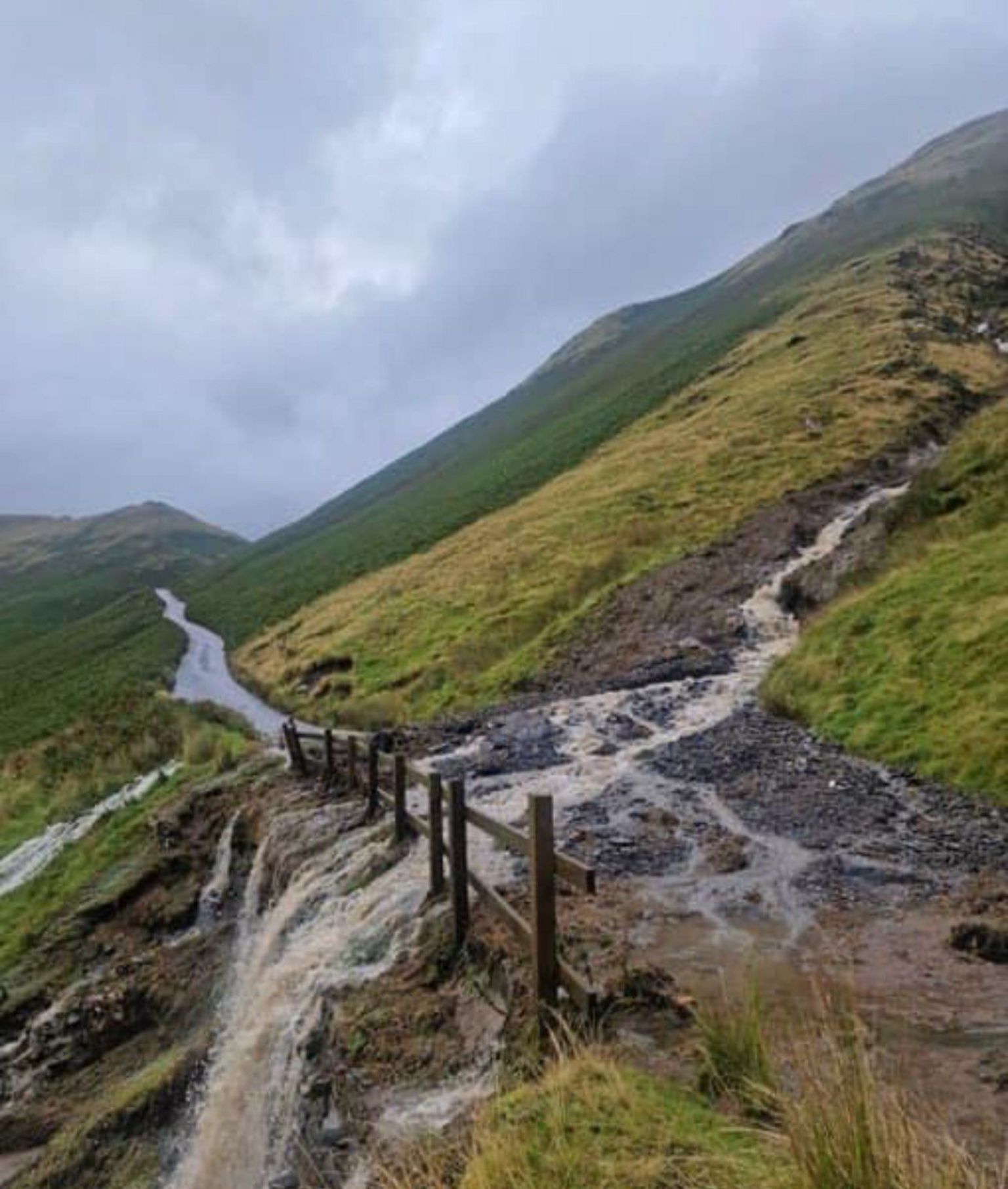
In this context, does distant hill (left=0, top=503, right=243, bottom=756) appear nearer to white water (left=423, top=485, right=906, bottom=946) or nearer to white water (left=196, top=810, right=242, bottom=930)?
white water (left=196, top=810, right=242, bottom=930)

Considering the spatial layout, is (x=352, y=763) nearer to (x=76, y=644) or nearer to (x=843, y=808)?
(x=843, y=808)

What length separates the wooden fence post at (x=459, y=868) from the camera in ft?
34.6

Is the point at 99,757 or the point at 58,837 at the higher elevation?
the point at 99,757

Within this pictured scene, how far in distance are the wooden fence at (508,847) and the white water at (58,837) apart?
33.3ft

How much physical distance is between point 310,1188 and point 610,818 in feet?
26.1

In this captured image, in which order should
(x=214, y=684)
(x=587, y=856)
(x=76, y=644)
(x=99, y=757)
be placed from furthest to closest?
(x=76, y=644) → (x=214, y=684) → (x=99, y=757) → (x=587, y=856)

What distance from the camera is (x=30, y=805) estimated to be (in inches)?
1215

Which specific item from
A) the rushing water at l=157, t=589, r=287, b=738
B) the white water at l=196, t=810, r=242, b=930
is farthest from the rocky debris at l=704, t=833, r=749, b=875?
the rushing water at l=157, t=589, r=287, b=738

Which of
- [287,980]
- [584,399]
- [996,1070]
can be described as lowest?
[996,1070]

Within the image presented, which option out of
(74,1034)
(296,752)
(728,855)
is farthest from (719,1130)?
(296,752)

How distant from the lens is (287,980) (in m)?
12.2

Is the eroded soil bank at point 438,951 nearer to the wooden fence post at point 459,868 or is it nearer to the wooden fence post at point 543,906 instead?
the wooden fence post at point 459,868

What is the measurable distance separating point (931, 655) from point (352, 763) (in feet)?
38.2

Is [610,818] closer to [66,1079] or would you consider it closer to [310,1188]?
[310,1188]
